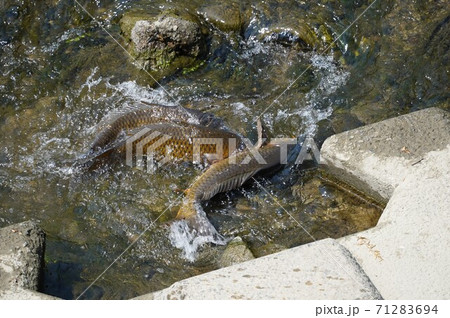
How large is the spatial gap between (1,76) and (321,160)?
3.79 metres

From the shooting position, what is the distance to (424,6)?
7.11 meters

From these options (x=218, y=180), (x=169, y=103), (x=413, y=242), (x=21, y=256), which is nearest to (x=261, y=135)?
(x=218, y=180)

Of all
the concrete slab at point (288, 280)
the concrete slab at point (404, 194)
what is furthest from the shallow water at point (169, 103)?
the concrete slab at point (288, 280)

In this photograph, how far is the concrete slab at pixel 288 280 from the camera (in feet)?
11.6

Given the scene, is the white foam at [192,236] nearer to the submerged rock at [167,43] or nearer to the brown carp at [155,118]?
the brown carp at [155,118]

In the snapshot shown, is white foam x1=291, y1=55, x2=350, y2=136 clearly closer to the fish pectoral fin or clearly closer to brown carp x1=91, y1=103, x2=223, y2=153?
brown carp x1=91, y1=103, x2=223, y2=153

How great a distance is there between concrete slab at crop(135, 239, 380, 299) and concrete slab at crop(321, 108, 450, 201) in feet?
3.30

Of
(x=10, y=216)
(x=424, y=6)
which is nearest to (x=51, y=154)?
(x=10, y=216)

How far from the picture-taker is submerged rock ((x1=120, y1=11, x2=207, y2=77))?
21.3 ft

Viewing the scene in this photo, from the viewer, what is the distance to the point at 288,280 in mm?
3613

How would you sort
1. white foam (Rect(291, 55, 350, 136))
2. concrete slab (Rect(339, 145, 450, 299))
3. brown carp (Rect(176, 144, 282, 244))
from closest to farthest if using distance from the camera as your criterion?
concrete slab (Rect(339, 145, 450, 299)) < brown carp (Rect(176, 144, 282, 244)) < white foam (Rect(291, 55, 350, 136))

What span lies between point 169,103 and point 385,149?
249 centimetres

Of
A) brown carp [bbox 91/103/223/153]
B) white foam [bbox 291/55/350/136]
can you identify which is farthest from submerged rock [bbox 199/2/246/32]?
brown carp [bbox 91/103/223/153]

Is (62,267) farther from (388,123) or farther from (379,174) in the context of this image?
(388,123)
